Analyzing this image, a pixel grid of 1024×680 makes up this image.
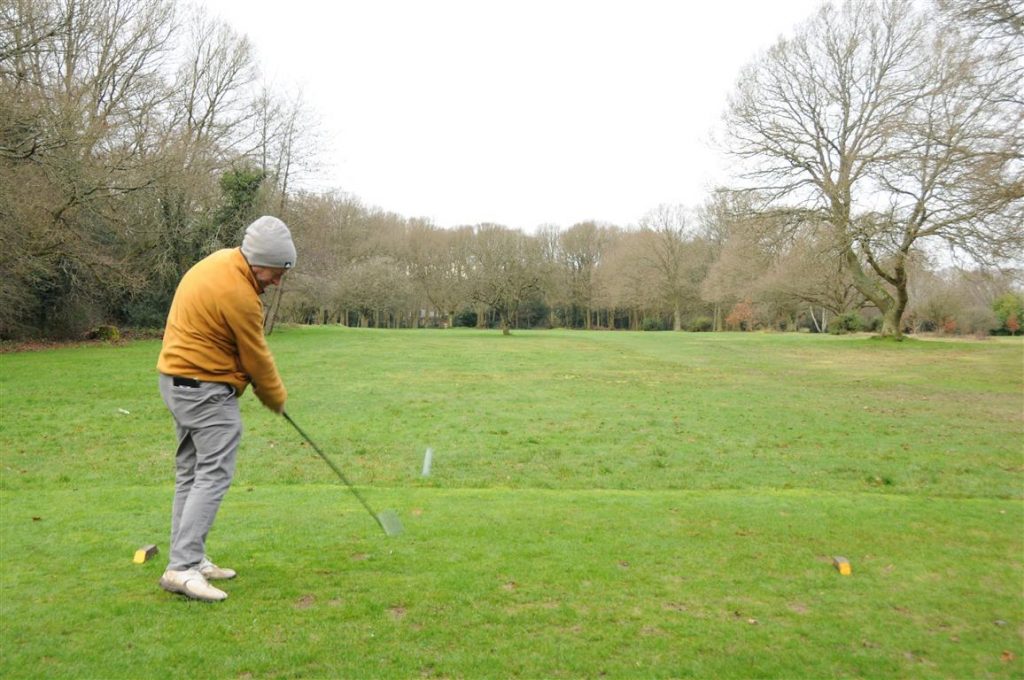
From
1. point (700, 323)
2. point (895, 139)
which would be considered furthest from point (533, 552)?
point (700, 323)

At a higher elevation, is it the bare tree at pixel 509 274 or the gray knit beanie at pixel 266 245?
the bare tree at pixel 509 274

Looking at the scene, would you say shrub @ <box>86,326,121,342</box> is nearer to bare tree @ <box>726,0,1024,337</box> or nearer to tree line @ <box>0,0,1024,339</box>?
tree line @ <box>0,0,1024,339</box>

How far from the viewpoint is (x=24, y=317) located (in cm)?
2866

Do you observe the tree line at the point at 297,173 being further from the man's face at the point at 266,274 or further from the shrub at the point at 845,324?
the man's face at the point at 266,274

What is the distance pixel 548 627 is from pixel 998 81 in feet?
76.4

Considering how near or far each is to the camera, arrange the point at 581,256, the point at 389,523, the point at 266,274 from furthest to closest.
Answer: the point at 581,256
the point at 389,523
the point at 266,274

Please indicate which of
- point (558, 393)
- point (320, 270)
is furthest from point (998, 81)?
point (320, 270)

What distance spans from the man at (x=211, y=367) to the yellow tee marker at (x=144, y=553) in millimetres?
539

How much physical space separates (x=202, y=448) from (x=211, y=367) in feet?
1.76

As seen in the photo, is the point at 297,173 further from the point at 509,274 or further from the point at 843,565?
the point at 843,565

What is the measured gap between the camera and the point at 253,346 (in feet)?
14.2

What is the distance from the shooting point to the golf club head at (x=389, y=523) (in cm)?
542

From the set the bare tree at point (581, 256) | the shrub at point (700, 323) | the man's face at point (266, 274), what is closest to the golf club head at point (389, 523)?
the man's face at point (266, 274)

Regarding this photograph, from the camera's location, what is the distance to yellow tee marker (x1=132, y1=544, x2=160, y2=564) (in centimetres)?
473
